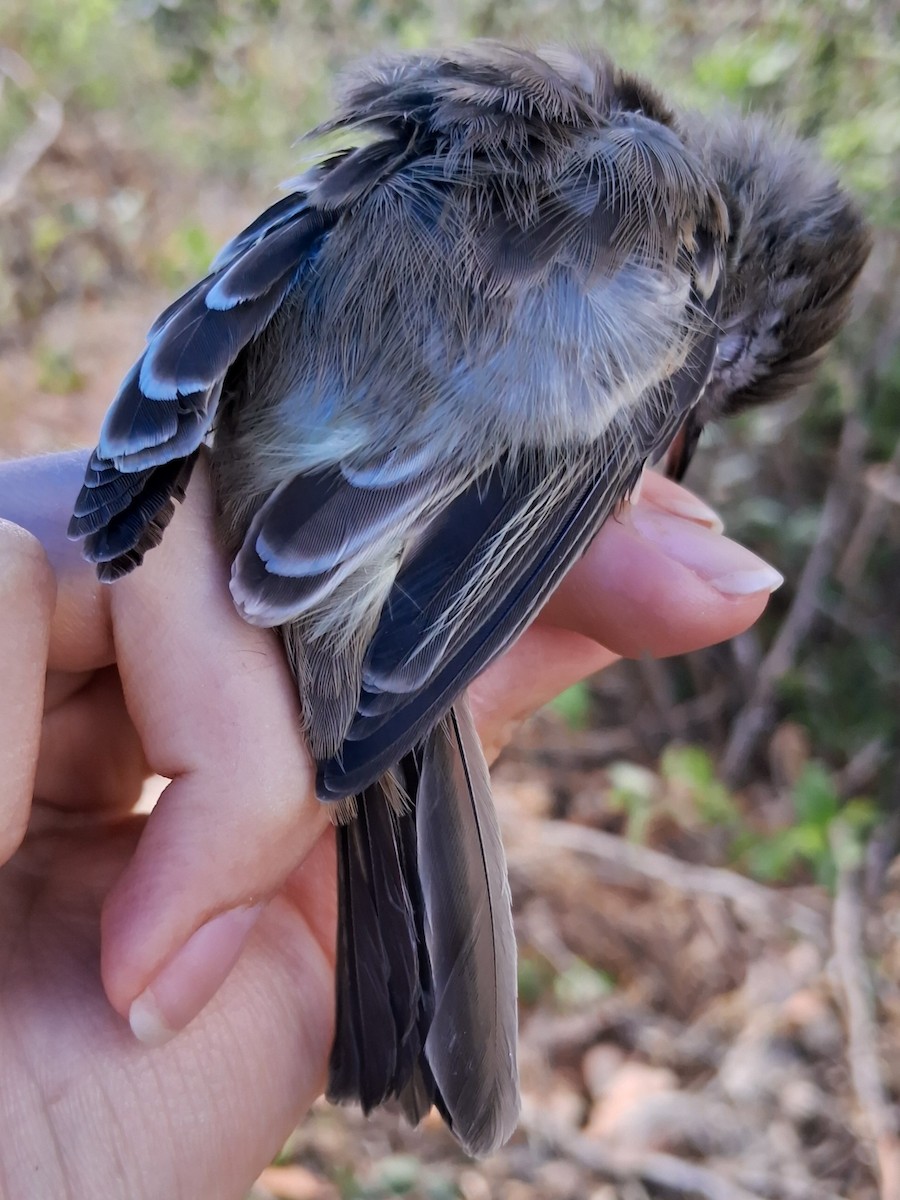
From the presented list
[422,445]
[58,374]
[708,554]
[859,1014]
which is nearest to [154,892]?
[422,445]

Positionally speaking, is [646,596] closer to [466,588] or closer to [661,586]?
[661,586]

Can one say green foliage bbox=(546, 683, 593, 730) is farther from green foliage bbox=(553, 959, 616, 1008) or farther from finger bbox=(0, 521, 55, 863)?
finger bbox=(0, 521, 55, 863)

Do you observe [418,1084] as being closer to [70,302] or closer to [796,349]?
[796,349]

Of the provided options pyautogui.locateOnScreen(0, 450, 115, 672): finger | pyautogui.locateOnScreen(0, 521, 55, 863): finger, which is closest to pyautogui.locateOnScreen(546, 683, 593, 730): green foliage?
pyautogui.locateOnScreen(0, 450, 115, 672): finger

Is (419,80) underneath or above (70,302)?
above

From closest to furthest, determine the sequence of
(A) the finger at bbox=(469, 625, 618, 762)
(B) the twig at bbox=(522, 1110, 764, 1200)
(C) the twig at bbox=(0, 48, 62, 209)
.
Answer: (A) the finger at bbox=(469, 625, 618, 762) < (B) the twig at bbox=(522, 1110, 764, 1200) < (C) the twig at bbox=(0, 48, 62, 209)

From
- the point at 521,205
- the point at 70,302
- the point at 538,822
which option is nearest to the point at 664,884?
the point at 538,822

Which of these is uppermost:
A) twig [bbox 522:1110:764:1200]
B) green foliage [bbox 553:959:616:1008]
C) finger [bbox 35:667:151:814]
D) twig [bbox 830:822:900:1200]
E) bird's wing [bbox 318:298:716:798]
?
bird's wing [bbox 318:298:716:798]

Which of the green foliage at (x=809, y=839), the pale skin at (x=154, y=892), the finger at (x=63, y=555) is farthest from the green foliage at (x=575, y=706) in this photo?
the finger at (x=63, y=555)
